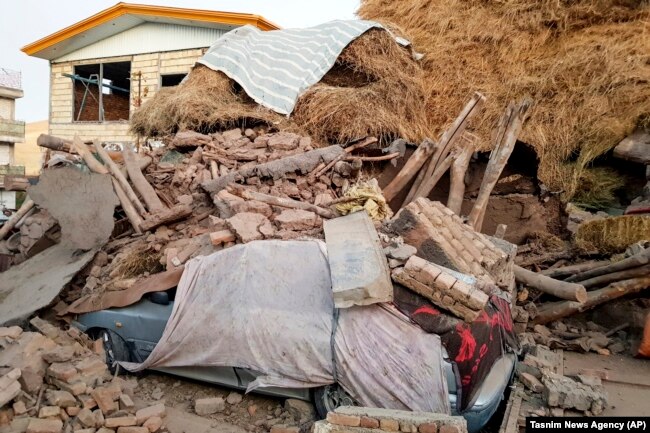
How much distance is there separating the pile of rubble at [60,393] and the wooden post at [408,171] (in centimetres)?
472

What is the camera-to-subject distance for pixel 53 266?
6.80 metres

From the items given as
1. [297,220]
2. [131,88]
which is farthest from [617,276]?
[131,88]

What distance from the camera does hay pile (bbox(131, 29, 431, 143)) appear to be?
29.9 ft

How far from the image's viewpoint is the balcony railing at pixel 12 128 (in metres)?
25.3

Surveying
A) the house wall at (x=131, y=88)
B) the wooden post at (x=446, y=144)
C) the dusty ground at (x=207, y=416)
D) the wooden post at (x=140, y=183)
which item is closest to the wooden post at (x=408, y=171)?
the wooden post at (x=446, y=144)

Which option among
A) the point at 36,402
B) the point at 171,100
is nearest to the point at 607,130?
the point at 171,100

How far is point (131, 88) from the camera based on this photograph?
17.6m

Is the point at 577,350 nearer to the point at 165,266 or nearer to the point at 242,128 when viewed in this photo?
the point at 165,266

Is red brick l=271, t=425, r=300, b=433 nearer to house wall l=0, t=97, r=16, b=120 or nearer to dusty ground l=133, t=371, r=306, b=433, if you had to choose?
dusty ground l=133, t=371, r=306, b=433

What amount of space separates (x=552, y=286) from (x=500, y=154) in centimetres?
240

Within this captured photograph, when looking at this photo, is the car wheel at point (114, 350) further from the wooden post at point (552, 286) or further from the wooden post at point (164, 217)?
the wooden post at point (552, 286)

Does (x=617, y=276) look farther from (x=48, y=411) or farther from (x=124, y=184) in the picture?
(x=124, y=184)

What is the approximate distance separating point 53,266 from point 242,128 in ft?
14.1

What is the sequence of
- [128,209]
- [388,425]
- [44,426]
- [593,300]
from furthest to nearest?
1. [128,209]
2. [593,300]
3. [44,426]
4. [388,425]
